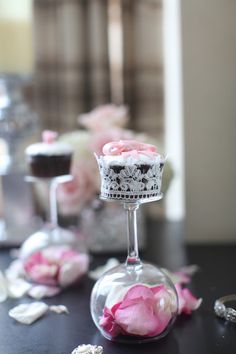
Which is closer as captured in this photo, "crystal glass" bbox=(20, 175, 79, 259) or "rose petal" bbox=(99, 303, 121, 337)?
"rose petal" bbox=(99, 303, 121, 337)

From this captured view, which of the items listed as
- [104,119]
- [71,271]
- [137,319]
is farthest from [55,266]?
[104,119]

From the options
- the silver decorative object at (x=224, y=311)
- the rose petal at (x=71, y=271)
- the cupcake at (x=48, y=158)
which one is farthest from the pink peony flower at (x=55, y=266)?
the silver decorative object at (x=224, y=311)

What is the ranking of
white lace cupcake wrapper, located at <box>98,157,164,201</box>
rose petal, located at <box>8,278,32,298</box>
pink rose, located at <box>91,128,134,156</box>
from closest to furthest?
white lace cupcake wrapper, located at <box>98,157,164,201</box> → rose petal, located at <box>8,278,32,298</box> → pink rose, located at <box>91,128,134,156</box>

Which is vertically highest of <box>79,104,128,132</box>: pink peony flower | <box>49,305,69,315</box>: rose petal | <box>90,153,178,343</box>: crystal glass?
<box>79,104,128,132</box>: pink peony flower

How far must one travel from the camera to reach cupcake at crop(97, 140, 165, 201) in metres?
0.57

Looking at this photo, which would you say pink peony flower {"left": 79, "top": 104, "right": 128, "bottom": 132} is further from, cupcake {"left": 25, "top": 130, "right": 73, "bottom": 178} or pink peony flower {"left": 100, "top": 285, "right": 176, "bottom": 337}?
pink peony flower {"left": 100, "top": 285, "right": 176, "bottom": 337}

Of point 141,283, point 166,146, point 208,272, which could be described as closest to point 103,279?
point 141,283

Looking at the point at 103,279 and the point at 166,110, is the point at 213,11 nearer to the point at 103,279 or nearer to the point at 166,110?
the point at 166,110

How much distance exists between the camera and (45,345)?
0.61 meters

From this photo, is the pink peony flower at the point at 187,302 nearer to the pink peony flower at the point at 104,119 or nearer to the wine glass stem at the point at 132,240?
the wine glass stem at the point at 132,240

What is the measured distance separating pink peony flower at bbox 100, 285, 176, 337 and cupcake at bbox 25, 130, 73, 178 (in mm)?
321

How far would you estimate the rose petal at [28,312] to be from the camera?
686 millimetres

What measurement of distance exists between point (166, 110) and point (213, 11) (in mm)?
430

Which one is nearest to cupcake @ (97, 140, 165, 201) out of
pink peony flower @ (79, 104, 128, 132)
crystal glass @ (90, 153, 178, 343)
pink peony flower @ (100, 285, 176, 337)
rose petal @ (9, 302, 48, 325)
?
crystal glass @ (90, 153, 178, 343)
